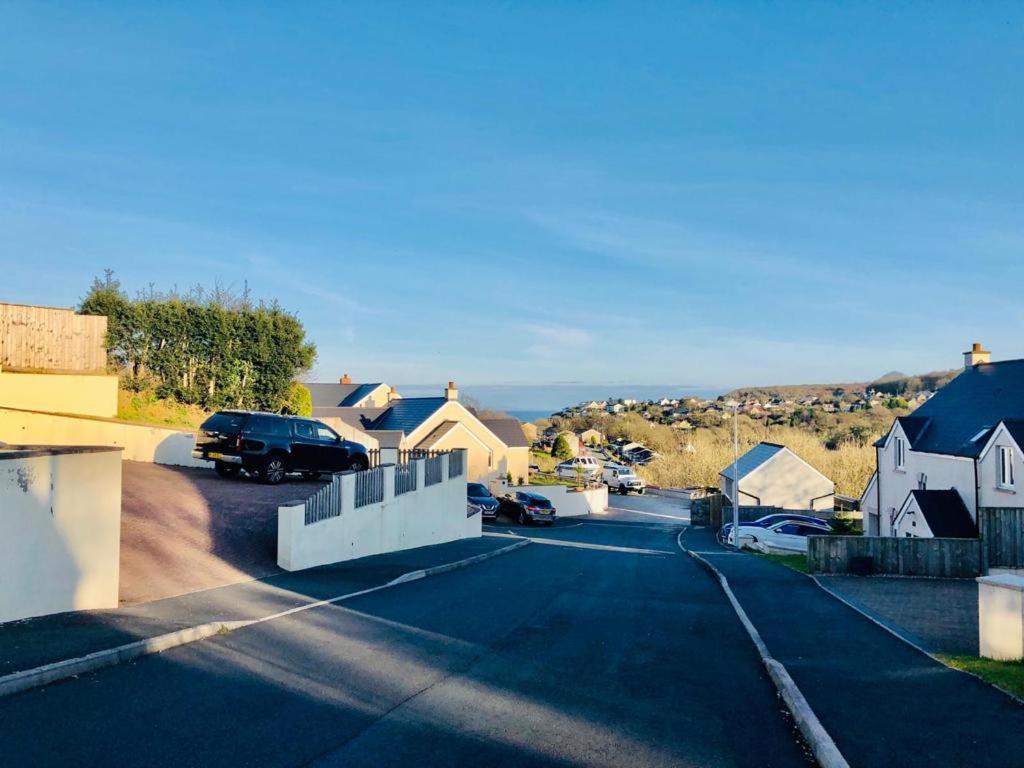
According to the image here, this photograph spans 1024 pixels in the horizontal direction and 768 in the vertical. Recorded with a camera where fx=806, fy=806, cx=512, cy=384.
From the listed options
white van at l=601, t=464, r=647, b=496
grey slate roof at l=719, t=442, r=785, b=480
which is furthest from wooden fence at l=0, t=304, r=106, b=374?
white van at l=601, t=464, r=647, b=496

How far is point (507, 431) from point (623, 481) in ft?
48.8

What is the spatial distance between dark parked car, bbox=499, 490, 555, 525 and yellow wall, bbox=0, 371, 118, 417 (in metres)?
20.9

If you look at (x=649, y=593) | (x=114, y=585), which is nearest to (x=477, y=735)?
(x=114, y=585)

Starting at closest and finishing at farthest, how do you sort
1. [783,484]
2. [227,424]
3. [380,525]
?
1. [380,525]
2. [227,424]
3. [783,484]

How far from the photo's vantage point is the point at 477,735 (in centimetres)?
639

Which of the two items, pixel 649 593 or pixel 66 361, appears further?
pixel 66 361

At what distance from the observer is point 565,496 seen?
4953 cm

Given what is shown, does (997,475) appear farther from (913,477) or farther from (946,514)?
(913,477)

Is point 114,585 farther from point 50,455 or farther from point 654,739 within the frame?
point 654,739

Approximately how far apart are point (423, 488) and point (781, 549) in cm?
1877

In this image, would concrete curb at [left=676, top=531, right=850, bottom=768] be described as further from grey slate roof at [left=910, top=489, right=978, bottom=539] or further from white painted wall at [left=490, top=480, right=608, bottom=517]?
white painted wall at [left=490, top=480, right=608, bottom=517]

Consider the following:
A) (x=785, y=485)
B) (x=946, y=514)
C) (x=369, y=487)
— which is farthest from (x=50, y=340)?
(x=785, y=485)

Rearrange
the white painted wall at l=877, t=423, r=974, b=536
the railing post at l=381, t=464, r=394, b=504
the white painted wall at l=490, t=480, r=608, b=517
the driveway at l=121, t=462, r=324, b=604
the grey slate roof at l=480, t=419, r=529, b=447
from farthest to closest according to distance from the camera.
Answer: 1. the grey slate roof at l=480, t=419, r=529, b=447
2. the white painted wall at l=490, t=480, r=608, b=517
3. the white painted wall at l=877, t=423, r=974, b=536
4. the railing post at l=381, t=464, r=394, b=504
5. the driveway at l=121, t=462, r=324, b=604

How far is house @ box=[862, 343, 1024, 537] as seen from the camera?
81.5 feet
